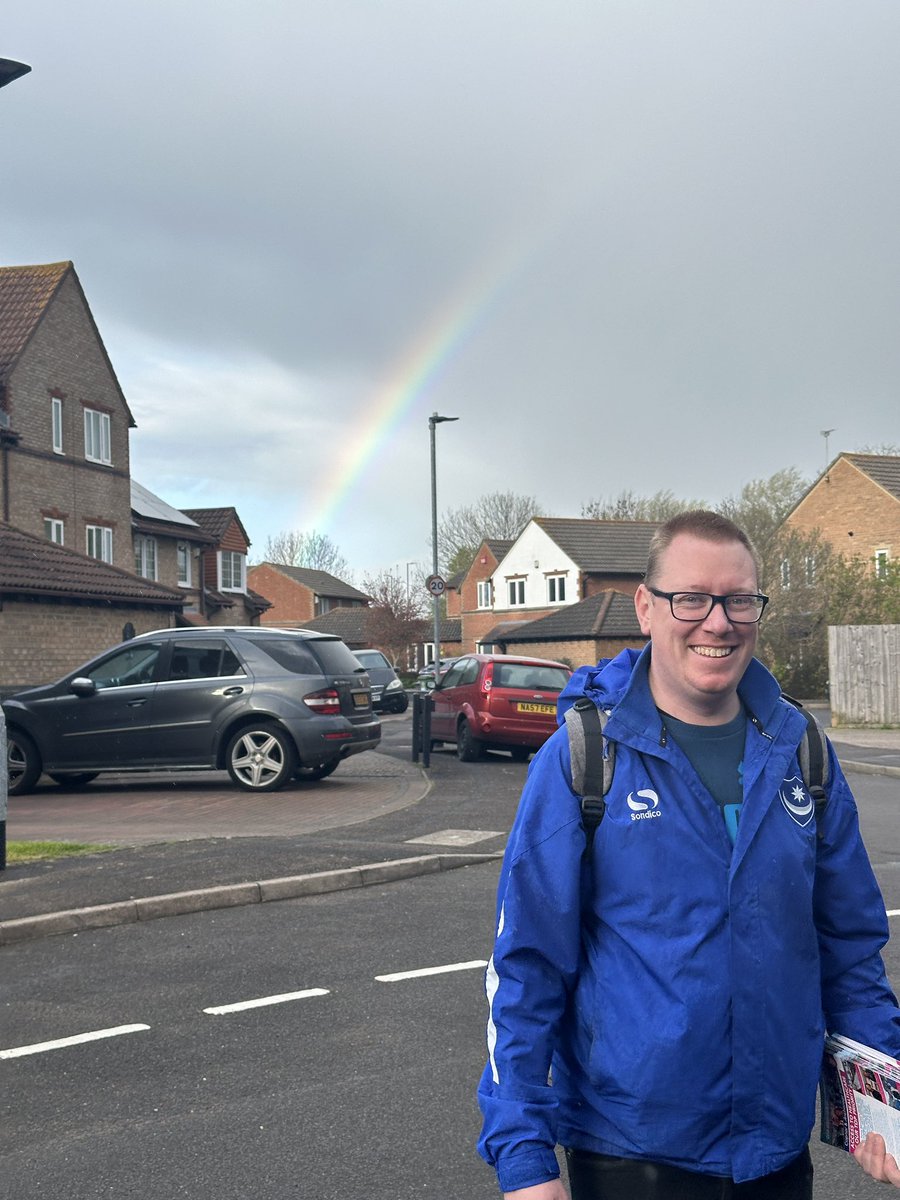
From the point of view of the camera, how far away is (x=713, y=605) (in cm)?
252

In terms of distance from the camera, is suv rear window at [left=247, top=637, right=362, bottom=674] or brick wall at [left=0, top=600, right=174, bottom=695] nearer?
suv rear window at [left=247, top=637, right=362, bottom=674]

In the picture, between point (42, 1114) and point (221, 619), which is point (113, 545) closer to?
point (221, 619)

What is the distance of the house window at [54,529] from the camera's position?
3375 cm

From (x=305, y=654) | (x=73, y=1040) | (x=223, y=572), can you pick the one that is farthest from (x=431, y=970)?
(x=223, y=572)

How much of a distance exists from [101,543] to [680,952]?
35.9 m

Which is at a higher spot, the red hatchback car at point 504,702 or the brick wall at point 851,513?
the brick wall at point 851,513

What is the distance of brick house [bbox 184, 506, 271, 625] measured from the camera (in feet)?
163

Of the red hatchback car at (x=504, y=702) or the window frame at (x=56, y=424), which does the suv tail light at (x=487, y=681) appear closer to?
the red hatchback car at (x=504, y=702)

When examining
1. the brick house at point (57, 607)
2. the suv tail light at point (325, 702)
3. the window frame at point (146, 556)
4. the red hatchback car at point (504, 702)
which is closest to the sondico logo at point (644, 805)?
the suv tail light at point (325, 702)

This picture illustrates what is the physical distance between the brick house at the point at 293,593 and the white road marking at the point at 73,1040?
90499 millimetres

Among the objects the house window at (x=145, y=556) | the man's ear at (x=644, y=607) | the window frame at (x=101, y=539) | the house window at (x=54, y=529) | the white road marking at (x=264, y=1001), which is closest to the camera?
the man's ear at (x=644, y=607)

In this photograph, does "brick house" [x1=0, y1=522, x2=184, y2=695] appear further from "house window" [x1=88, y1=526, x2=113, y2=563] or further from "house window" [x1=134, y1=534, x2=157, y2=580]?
"house window" [x1=134, y1=534, x2=157, y2=580]

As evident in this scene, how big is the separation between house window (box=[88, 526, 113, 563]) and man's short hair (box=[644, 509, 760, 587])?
114 ft

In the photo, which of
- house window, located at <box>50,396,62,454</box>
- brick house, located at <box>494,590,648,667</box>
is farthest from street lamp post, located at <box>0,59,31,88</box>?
brick house, located at <box>494,590,648,667</box>
